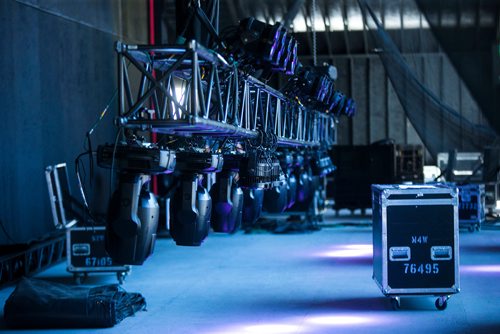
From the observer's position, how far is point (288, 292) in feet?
32.1

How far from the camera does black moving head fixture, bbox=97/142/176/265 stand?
5.55 metres

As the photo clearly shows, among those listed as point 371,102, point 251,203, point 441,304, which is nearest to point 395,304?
point 441,304

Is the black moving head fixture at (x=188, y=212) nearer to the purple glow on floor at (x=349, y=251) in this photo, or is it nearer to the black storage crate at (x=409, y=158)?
the purple glow on floor at (x=349, y=251)

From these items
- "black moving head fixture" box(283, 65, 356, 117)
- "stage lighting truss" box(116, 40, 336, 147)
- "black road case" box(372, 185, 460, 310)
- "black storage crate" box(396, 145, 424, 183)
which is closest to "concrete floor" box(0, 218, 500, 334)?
"black road case" box(372, 185, 460, 310)

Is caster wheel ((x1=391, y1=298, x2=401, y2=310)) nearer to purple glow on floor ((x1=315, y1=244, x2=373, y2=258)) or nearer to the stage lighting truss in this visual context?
the stage lighting truss

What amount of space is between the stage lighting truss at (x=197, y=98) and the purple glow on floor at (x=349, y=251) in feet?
9.06

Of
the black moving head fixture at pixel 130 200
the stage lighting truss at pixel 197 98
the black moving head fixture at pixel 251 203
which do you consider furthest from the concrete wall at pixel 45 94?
the black moving head fixture at pixel 130 200

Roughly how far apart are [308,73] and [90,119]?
472cm

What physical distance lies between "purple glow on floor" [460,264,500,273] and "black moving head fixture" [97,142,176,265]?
6.40 m

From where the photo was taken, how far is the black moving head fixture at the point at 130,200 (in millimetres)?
5555

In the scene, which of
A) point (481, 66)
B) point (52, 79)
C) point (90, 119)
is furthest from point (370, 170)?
point (52, 79)

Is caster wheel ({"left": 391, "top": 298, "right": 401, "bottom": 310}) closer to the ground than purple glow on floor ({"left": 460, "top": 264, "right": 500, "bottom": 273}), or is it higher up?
higher up

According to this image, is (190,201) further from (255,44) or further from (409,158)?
(409,158)

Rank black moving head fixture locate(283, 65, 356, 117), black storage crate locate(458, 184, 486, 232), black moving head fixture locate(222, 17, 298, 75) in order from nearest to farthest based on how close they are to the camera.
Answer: black moving head fixture locate(222, 17, 298, 75) < black moving head fixture locate(283, 65, 356, 117) < black storage crate locate(458, 184, 486, 232)
